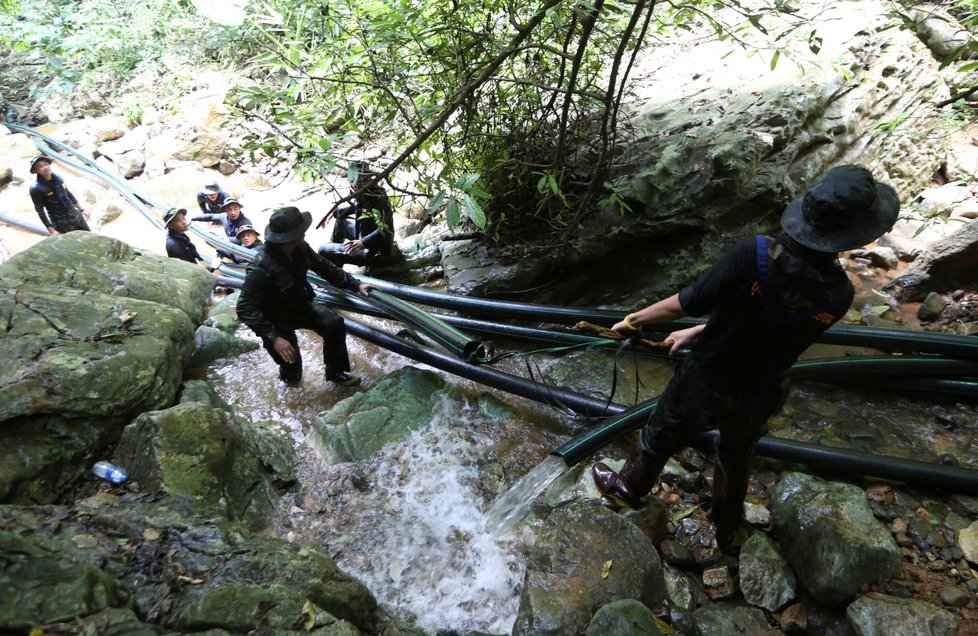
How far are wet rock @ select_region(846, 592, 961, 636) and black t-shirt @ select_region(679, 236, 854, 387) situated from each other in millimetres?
1117

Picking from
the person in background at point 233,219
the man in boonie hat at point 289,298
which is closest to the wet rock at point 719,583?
the man in boonie hat at point 289,298

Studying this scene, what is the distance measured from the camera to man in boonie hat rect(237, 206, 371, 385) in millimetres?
3549

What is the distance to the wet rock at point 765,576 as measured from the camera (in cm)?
244

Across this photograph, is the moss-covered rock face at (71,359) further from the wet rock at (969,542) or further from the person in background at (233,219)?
the wet rock at (969,542)

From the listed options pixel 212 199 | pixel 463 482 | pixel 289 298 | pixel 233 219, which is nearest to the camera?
pixel 463 482

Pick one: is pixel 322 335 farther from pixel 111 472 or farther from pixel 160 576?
pixel 160 576

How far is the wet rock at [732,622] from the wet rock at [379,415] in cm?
215

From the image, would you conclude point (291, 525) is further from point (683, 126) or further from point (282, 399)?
point (683, 126)

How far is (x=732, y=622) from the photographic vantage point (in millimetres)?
2340

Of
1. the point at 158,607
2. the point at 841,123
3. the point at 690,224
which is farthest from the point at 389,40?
the point at 841,123

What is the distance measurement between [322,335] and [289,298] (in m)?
0.44

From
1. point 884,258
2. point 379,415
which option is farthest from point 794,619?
point 884,258

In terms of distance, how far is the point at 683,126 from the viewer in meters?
4.56

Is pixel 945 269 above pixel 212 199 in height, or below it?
below
